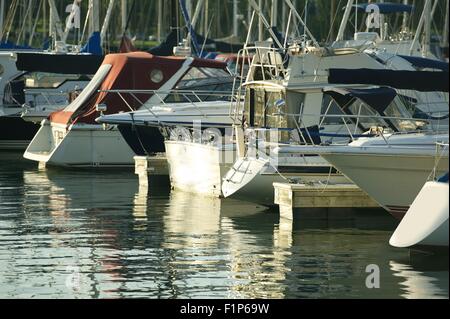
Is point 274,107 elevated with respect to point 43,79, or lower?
elevated

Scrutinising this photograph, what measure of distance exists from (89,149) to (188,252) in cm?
1425

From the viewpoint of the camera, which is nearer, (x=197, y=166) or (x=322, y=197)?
(x=322, y=197)

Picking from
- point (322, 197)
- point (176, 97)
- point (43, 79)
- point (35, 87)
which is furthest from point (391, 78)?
point (43, 79)

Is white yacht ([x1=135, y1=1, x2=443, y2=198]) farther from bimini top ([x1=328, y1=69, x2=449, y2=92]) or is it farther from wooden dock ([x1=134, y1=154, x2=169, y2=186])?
wooden dock ([x1=134, y1=154, x2=169, y2=186])

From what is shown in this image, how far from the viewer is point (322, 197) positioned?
83.0 ft

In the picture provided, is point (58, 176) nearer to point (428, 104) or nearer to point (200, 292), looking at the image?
point (428, 104)

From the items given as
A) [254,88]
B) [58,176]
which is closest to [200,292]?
[254,88]

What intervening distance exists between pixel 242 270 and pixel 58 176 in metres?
14.9

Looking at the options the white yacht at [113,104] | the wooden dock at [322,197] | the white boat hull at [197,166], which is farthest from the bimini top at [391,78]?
the white yacht at [113,104]

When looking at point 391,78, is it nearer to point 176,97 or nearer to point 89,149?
point 176,97

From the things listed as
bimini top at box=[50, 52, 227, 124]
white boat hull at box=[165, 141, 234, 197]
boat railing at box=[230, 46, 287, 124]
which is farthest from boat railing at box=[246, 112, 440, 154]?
bimini top at box=[50, 52, 227, 124]

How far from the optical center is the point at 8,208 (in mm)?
28672

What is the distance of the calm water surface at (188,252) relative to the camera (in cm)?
1947
